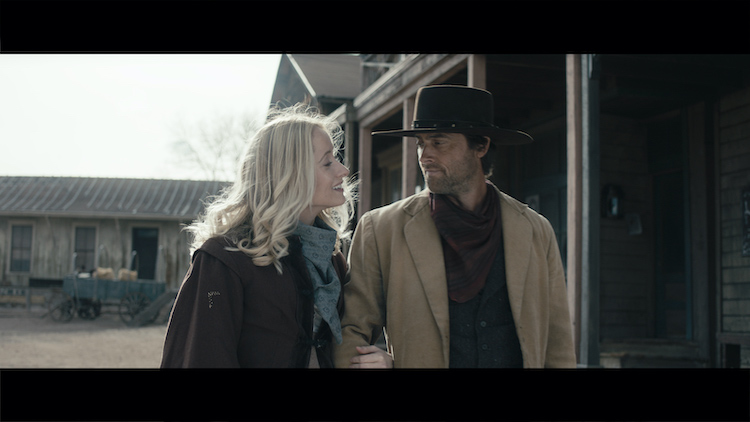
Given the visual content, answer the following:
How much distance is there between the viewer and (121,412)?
2.32 metres

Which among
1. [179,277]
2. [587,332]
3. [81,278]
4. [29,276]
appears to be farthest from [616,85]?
[29,276]

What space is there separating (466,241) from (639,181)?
17.1 feet

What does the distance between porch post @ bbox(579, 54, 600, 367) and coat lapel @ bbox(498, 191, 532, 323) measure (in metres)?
2.16

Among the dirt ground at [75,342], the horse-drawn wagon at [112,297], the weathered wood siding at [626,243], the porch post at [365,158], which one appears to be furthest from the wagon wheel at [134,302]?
the weathered wood siding at [626,243]

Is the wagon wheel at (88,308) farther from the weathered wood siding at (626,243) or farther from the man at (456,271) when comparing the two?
the man at (456,271)

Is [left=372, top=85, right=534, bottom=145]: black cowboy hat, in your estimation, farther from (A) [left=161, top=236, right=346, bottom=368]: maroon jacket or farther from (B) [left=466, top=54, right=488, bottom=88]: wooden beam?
(B) [left=466, top=54, right=488, bottom=88]: wooden beam

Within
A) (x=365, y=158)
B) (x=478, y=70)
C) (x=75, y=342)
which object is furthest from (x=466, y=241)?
(x=75, y=342)

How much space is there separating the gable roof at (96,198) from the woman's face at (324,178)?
59.2 feet

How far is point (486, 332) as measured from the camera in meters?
2.33

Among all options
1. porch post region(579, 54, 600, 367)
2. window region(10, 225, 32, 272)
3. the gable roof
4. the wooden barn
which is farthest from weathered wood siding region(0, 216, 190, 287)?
porch post region(579, 54, 600, 367)

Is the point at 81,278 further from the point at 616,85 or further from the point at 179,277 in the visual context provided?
the point at 616,85

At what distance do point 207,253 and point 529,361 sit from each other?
117cm

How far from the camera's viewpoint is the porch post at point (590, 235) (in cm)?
457

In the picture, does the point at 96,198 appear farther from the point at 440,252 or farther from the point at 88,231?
the point at 440,252
